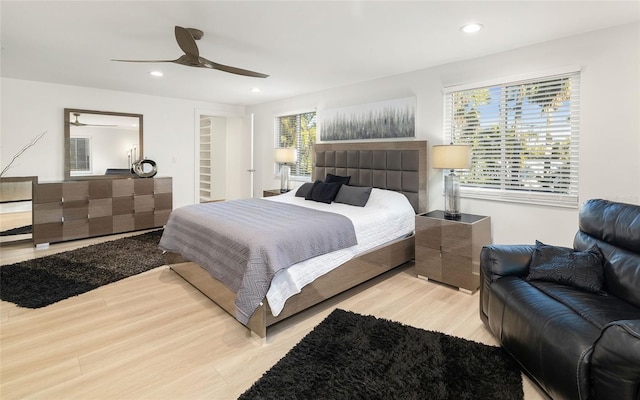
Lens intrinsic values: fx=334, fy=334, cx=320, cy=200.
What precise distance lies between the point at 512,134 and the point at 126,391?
12.5ft

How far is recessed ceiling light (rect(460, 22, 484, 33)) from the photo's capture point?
2.74 m

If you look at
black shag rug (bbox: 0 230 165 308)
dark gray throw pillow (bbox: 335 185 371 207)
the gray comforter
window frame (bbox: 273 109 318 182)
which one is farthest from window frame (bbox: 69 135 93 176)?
dark gray throw pillow (bbox: 335 185 371 207)

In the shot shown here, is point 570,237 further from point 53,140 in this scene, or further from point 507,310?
point 53,140

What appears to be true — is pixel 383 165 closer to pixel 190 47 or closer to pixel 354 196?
pixel 354 196

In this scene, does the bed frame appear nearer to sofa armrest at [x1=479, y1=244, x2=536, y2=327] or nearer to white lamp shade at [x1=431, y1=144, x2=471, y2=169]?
white lamp shade at [x1=431, y1=144, x2=471, y2=169]

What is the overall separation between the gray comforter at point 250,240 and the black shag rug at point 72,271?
0.72 meters

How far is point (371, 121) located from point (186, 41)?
2.64 metres

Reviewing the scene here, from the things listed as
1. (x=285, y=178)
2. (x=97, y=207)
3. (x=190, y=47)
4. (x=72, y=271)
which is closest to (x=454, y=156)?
(x=190, y=47)

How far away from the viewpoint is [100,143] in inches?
216

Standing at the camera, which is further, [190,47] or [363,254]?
[363,254]

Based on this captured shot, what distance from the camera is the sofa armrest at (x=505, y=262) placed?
2299 millimetres

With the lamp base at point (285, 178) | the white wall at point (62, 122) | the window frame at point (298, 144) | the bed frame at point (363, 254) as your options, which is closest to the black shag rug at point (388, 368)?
the bed frame at point (363, 254)

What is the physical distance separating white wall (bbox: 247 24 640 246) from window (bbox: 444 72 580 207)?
Answer: 91 mm

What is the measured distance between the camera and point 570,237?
307cm
